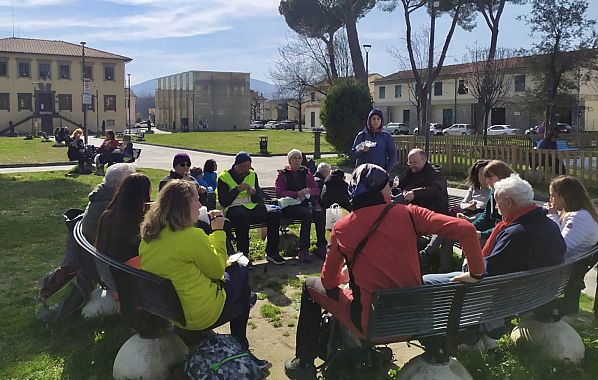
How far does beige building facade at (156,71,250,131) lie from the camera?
244ft

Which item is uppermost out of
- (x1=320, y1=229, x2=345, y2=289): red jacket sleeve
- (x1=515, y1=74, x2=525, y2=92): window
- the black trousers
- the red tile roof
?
the red tile roof

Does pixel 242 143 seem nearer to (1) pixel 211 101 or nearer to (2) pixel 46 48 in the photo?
(2) pixel 46 48

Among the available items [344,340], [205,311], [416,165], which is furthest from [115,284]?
[416,165]

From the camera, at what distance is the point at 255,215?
693cm

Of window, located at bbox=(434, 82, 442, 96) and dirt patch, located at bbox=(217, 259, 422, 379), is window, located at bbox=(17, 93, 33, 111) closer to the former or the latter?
window, located at bbox=(434, 82, 442, 96)

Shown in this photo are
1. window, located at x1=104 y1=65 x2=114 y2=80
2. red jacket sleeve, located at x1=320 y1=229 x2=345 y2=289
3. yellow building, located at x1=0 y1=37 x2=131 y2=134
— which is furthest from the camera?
window, located at x1=104 y1=65 x2=114 y2=80

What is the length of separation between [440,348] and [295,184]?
4258 mm

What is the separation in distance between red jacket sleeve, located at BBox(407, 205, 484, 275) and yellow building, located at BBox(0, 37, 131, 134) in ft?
204

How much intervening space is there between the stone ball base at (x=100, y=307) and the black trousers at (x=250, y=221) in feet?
6.66

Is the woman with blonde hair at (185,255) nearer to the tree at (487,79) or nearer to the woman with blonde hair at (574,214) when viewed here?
the woman with blonde hair at (574,214)

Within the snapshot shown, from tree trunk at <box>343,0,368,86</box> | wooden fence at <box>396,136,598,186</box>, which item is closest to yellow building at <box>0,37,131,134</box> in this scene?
tree trunk at <box>343,0,368,86</box>

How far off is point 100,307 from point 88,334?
0.36 meters

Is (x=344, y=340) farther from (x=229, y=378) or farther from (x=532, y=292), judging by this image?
(x=532, y=292)

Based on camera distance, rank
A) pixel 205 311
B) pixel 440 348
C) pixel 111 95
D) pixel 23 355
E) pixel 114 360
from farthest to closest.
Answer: pixel 111 95 → pixel 23 355 → pixel 114 360 → pixel 205 311 → pixel 440 348
